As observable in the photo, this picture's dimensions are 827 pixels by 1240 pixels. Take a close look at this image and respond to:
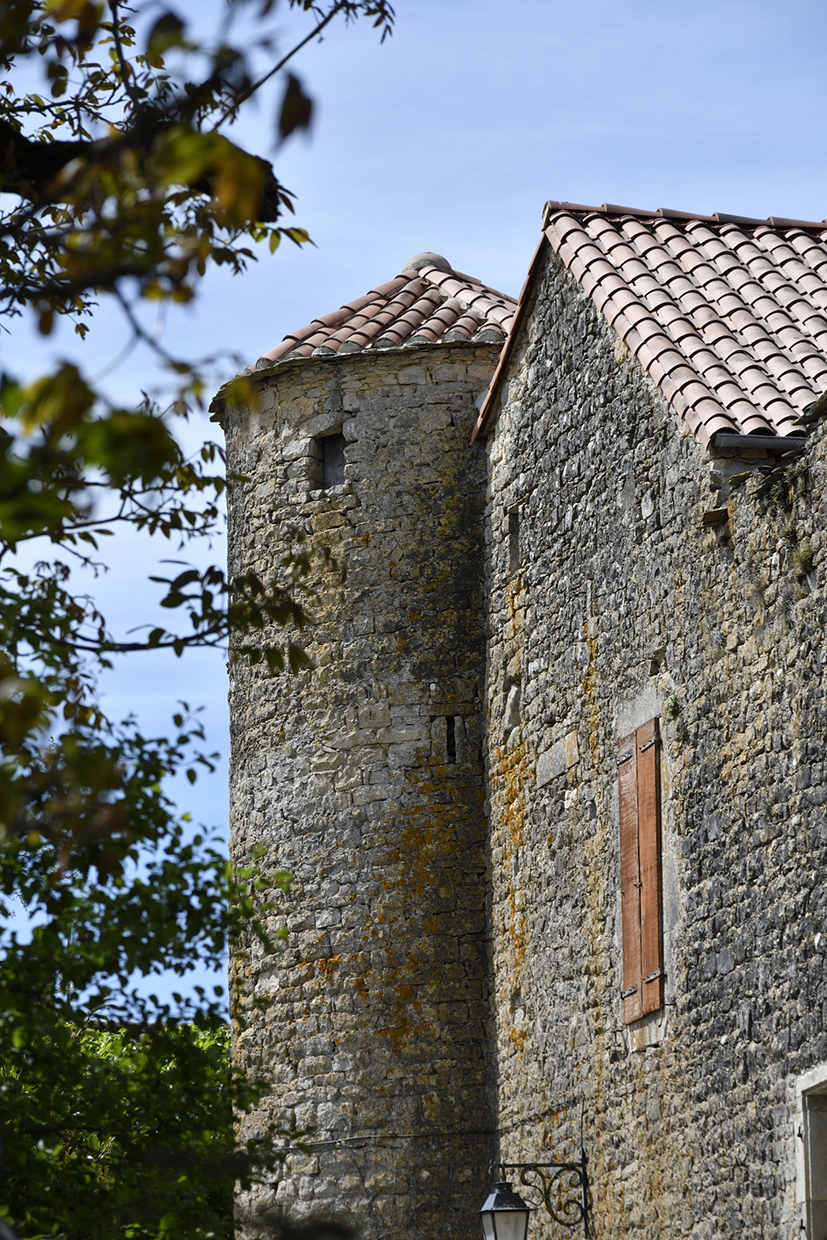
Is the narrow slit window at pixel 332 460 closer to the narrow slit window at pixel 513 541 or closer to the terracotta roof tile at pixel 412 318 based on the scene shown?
the terracotta roof tile at pixel 412 318

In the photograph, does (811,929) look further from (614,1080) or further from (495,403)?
(495,403)

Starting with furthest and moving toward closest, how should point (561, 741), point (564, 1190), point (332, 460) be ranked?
point (332, 460) < point (561, 741) < point (564, 1190)

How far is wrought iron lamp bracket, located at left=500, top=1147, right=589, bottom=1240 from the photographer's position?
355 inches

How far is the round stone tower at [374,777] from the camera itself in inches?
418

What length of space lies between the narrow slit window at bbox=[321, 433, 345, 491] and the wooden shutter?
368 cm

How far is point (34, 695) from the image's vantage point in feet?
9.39

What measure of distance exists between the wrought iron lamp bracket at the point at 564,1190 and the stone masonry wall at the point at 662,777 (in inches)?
4.4

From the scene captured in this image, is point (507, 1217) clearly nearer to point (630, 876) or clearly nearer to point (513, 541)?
point (630, 876)

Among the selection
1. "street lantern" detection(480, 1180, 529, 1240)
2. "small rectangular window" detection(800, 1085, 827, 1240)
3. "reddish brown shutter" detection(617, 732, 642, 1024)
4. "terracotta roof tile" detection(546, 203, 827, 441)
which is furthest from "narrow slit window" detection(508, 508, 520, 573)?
"small rectangular window" detection(800, 1085, 827, 1240)

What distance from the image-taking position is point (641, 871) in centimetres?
841

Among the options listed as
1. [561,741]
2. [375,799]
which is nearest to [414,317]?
[375,799]

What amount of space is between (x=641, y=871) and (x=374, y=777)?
3.06 metres

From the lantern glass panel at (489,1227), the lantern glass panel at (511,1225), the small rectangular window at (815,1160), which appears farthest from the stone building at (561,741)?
the lantern glass panel at (489,1227)

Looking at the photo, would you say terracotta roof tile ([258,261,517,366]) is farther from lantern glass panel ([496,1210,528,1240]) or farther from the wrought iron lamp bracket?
lantern glass panel ([496,1210,528,1240])
